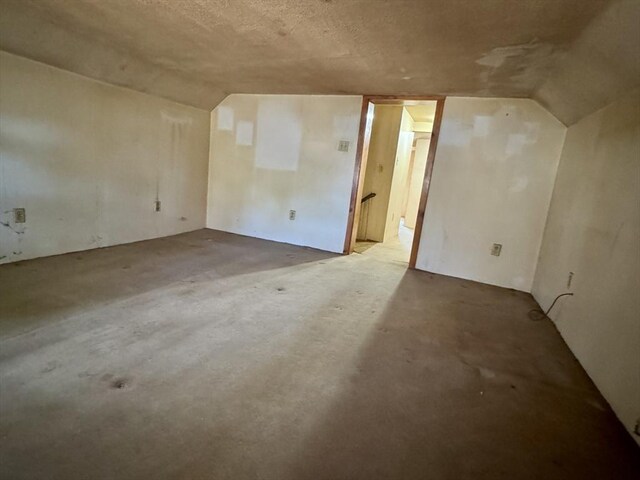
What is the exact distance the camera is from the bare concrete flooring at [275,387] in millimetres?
1178

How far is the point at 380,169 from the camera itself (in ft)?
18.0

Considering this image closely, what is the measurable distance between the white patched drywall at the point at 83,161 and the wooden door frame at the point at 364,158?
241cm

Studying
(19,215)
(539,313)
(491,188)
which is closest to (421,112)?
(491,188)

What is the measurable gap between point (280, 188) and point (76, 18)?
2701mm

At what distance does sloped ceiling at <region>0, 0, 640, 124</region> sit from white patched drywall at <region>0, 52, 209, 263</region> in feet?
0.75

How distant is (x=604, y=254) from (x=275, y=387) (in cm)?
219

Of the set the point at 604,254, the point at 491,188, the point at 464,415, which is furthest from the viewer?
the point at 491,188

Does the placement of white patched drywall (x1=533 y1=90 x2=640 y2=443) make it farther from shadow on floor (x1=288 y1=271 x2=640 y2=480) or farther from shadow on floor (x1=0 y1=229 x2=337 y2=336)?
shadow on floor (x1=0 y1=229 x2=337 y2=336)

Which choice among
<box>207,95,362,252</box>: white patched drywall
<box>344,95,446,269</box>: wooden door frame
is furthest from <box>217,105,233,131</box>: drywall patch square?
<box>344,95,446,269</box>: wooden door frame

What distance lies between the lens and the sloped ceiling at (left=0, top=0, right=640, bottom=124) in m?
1.75

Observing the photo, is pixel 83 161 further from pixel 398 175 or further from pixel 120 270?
pixel 398 175

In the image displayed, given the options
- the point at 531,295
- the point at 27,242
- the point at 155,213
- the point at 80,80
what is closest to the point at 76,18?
the point at 80,80

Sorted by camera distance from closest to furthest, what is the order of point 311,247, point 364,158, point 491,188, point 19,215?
1. point 19,215
2. point 491,188
3. point 364,158
4. point 311,247

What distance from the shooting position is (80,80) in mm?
3127
